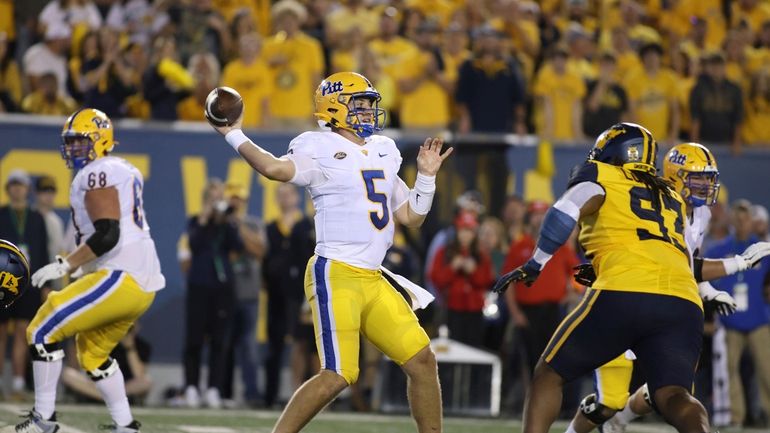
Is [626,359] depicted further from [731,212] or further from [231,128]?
[731,212]

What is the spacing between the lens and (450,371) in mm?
11195

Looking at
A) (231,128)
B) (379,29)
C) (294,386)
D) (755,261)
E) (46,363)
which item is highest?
(379,29)

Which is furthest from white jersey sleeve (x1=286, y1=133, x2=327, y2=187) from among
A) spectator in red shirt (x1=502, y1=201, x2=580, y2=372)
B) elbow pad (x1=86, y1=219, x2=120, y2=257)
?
spectator in red shirt (x1=502, y1=201, x2=580, y2=372)

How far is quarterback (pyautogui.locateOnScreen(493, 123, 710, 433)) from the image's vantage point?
6.16m

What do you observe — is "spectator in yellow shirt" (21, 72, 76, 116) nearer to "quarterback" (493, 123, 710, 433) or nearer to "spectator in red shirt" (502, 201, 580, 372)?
"spectator in red shirt" (502, 201, 580, 372)

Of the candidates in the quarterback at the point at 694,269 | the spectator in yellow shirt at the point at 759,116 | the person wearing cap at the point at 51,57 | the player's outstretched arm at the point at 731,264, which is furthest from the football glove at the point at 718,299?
the person wearing cap at the point at 51,57

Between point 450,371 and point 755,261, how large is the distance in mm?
4323

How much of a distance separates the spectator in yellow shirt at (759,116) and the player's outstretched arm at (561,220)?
297 inches

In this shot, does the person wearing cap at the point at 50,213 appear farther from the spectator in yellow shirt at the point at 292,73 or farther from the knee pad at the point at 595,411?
the knee pad at the point at 595,411

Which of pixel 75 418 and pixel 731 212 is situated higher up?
pixel 731 212

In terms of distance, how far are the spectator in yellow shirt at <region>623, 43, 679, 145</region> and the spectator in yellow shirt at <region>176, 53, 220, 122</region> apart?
13.0ft

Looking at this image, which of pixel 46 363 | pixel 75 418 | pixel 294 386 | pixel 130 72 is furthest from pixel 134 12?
pixel 46 363

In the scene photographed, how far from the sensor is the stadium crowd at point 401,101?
452 inches

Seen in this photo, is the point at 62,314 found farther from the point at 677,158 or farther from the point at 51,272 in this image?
the point at 677,158
